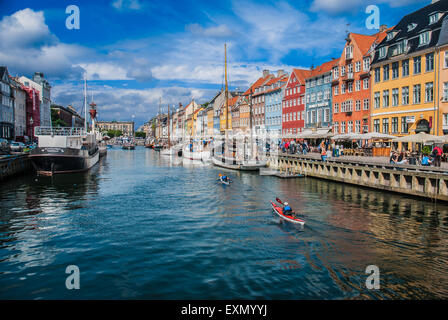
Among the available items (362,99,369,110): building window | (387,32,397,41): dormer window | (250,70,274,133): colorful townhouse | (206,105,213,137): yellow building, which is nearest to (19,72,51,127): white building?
(206,105,213,137): yellow building

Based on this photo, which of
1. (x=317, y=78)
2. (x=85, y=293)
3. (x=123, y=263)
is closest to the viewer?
(x=85, y=293)

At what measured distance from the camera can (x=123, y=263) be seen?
13.4 metres

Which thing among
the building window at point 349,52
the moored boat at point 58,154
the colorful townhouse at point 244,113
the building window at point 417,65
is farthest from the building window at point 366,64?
the colorful townhouse at point 244,113

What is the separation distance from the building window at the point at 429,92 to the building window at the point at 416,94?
91cm

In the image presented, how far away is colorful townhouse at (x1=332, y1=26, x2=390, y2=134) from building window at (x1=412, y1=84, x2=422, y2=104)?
916 centimetres

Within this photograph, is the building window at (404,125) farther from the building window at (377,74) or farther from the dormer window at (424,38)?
the dormer window at (424,38)

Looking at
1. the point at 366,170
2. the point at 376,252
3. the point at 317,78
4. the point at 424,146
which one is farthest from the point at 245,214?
the point at 317,78

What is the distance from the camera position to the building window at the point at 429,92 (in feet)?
132

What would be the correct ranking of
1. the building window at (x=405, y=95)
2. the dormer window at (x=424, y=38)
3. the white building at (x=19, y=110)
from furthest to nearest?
the white building at (x=19, y=110), the building window at (x=405, y=95), the dormer window at (x=424, y=38)
